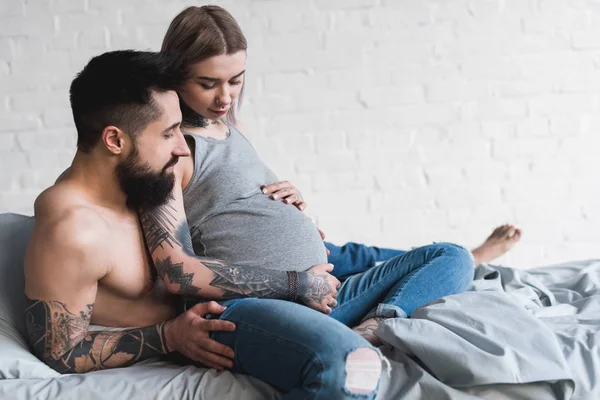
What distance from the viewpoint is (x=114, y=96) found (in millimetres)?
1905

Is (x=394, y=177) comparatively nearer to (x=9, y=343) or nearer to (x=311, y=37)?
(x=311, y=37)

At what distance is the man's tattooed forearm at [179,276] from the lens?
→ 1.94 meters

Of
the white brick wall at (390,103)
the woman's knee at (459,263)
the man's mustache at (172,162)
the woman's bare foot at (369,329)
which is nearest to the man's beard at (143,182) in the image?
the man's mustache at (172,162)

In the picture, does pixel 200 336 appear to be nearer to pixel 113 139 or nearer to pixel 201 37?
pixel 113 139

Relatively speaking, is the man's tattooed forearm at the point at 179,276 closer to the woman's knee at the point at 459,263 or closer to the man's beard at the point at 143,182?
the man's beard at the point at 143,182

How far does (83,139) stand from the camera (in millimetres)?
1939

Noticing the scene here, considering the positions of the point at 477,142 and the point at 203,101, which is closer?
the point at 203,101

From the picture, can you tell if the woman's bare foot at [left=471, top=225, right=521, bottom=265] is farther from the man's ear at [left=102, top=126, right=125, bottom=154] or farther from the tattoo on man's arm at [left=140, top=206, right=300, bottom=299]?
the man's ear at [left=102, top=126, right=125, bottom=154]

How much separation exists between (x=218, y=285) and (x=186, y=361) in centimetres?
21

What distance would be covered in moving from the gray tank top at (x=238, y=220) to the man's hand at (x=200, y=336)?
204 millimetres

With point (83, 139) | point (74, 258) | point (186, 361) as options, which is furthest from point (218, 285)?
point (83, 139)

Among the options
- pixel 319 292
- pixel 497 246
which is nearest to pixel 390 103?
pixel 497 246

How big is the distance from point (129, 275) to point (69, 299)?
0.17 m

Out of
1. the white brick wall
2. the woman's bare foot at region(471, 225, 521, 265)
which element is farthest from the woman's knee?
→ the white brick wall
